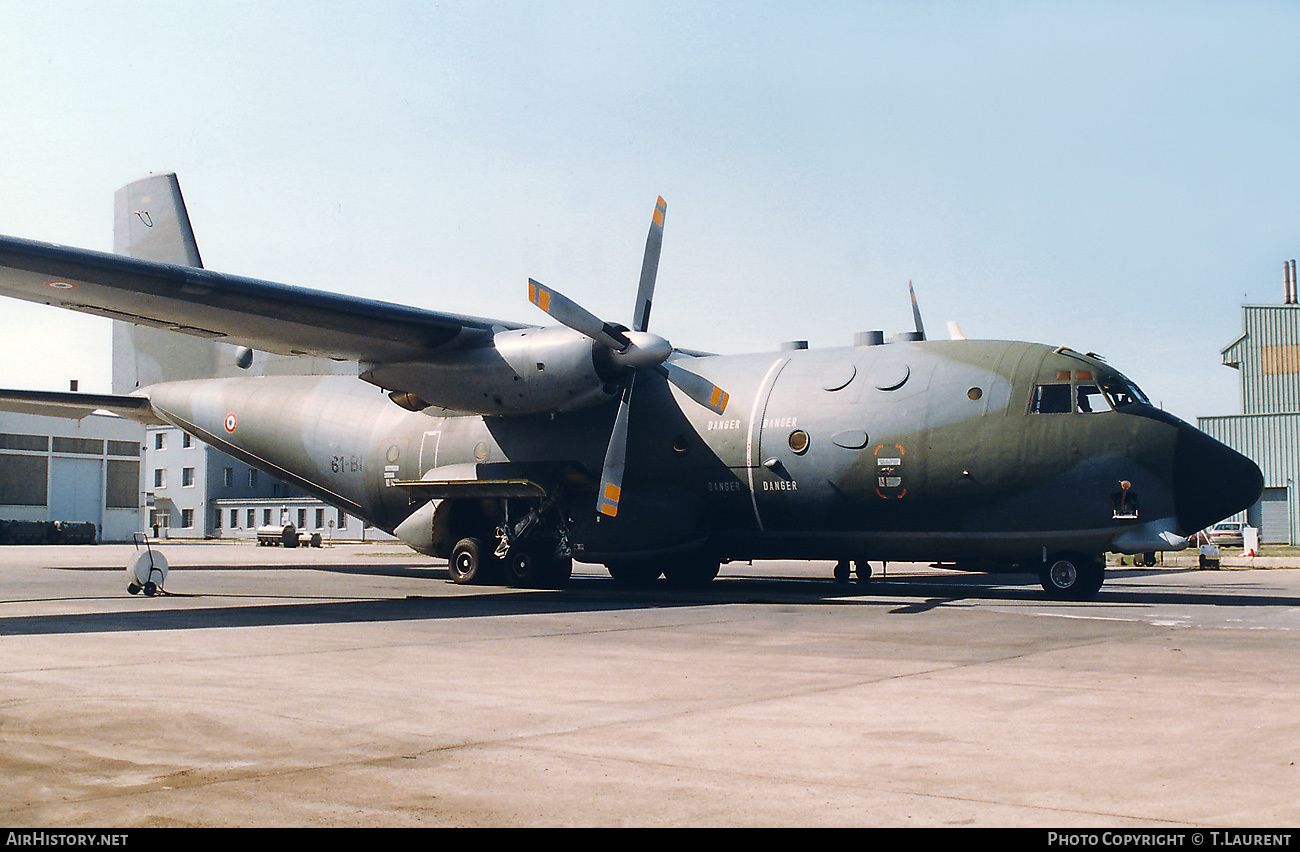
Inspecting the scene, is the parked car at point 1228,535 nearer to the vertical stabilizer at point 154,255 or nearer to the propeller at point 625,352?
the propeller at point 625,352

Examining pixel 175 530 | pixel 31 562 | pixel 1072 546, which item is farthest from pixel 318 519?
pixel 1072 546

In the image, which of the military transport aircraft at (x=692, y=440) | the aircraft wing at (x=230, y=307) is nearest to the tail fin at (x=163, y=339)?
the military transport aircraft at (x=692, y=440)

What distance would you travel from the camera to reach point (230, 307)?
18.4 metres

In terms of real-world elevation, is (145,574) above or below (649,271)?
below

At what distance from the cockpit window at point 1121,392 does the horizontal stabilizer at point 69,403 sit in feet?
72.6

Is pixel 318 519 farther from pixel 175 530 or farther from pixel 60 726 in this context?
pixel 60 726

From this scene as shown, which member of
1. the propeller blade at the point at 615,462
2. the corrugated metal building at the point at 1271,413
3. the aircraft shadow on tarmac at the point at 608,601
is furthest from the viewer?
the corrugated metal building at the point at 1271,413

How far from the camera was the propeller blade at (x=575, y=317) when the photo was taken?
19.3 m

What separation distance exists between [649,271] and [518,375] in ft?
11.4

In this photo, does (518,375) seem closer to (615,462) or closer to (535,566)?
(615,462)

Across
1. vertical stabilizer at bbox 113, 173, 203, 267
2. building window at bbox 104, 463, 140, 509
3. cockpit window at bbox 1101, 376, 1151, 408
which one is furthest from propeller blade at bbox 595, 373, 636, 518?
building window at bbox 104, 463, 140, 509

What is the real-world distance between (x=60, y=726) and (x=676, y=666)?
5.38 meters

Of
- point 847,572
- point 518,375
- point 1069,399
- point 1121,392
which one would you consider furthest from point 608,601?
point 1121,392

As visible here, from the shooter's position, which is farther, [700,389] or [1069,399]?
[700,389]
